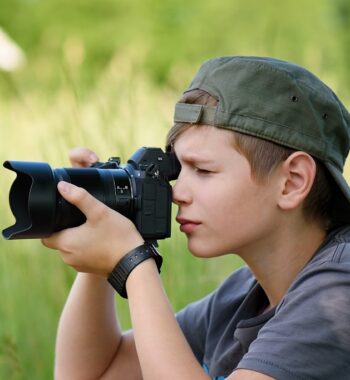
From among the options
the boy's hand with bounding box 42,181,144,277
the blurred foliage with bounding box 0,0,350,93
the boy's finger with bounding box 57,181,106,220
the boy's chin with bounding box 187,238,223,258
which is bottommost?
the blurred foliage with bounding box 0,0,350,93

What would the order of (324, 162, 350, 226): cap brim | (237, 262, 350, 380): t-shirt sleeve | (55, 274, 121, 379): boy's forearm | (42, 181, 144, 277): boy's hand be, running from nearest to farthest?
1. (237, 262, 350, 380): t-shirt sleeve
2. (42, 181, 144, 277): boy's hand
3. (324, 162, 350, 226): cap brim
4. (55, 274, 121, 379): boy's forearm

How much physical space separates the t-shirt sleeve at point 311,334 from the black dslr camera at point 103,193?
309mm

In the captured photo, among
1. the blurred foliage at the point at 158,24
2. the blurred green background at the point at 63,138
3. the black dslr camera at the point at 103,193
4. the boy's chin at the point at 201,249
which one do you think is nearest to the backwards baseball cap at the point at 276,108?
the black dslr camera at the point at 103,193

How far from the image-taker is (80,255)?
5.11ft

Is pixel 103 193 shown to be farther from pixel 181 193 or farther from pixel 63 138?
pixel 63 138

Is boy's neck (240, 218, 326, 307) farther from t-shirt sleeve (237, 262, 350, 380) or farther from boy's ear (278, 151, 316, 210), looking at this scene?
t-shirt sleeve (237, 262, 350, 380)

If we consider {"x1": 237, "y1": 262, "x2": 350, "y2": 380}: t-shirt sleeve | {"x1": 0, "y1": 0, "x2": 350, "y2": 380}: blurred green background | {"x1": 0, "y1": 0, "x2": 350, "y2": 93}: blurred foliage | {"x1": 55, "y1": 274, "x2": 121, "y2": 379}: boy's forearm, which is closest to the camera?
{"x1": 237, "y1": 262, "x2": 350, "y2": 380}: t-shirt sleeve

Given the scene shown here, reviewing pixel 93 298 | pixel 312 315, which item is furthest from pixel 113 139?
pixel 312 315

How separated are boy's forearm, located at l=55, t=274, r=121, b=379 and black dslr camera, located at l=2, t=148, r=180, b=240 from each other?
24 centimetres

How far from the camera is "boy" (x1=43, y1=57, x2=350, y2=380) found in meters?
1.47

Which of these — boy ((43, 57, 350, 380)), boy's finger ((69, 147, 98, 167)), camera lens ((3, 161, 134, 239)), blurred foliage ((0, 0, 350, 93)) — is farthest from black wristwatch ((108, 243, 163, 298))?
blurred foliage ((0, 0, 350, 93))

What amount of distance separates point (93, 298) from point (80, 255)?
30 centimetres

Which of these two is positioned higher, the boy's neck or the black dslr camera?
the black dslr camera

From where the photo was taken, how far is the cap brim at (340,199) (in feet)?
5.41
